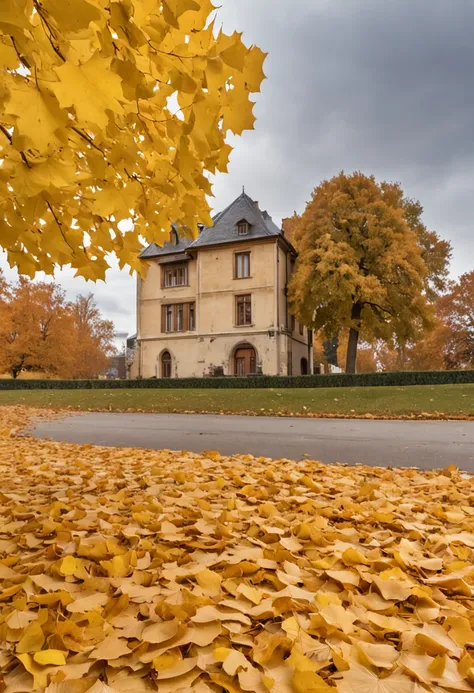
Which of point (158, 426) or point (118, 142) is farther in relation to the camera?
point (158, 426)

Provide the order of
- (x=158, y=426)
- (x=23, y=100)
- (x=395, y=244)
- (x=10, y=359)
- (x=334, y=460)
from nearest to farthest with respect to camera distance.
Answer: (x=23, y=100) → (x=334, y=460) → (x=158, y=426) → (x=395, y=244) → (x=10, y=359)

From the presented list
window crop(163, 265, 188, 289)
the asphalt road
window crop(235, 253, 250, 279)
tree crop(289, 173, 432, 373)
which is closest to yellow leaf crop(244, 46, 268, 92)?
the asphalt road

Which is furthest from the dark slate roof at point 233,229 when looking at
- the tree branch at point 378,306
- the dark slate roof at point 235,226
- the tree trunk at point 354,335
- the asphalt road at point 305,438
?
the asphalt road at point 305,438

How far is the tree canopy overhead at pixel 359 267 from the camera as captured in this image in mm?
21094

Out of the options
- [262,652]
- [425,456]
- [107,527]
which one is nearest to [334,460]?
[425,456]

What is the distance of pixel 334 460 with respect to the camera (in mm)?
4754

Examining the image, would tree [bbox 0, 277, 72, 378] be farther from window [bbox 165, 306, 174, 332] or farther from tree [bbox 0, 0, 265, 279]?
tree [bbox 0, 0, 265, 279]

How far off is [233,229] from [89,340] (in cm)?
1745

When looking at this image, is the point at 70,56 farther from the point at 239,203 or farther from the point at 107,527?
the point at 239,203

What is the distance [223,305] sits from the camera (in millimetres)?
25969

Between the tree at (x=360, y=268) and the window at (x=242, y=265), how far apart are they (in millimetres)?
3406

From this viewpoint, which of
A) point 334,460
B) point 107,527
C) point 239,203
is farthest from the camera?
point 239,203

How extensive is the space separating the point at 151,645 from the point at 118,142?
1.74 metres

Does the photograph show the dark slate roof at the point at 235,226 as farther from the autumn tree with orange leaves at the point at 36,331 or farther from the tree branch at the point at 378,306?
the autumn tree with orange leaves at the point at 36,331
